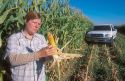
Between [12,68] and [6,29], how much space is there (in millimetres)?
1420

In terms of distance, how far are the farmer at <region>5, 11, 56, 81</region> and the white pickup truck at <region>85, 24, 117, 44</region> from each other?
1790 centimetres

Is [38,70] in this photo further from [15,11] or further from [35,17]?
[15,11]

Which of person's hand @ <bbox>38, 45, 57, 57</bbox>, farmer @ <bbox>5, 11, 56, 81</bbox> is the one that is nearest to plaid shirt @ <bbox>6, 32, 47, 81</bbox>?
farmer @ <bbox>5, 11, 56, 81</bbox>

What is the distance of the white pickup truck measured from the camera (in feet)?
70.5

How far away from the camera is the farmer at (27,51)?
3403 millimetres

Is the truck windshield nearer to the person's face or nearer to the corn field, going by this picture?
the corn field

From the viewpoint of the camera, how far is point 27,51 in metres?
3.64

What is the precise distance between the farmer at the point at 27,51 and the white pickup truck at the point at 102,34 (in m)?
17.9

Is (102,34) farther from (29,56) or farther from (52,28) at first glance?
(29,56)

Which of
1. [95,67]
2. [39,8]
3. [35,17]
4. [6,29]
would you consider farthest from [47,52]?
[95,67]

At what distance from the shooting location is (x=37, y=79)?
3.72m

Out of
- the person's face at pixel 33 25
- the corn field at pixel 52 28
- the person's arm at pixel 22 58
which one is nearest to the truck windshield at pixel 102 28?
the corn field at pixel 52 28

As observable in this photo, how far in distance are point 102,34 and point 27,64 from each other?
18385 millimetres

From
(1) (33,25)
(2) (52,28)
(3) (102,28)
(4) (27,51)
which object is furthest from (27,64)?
(3) (102,28)
